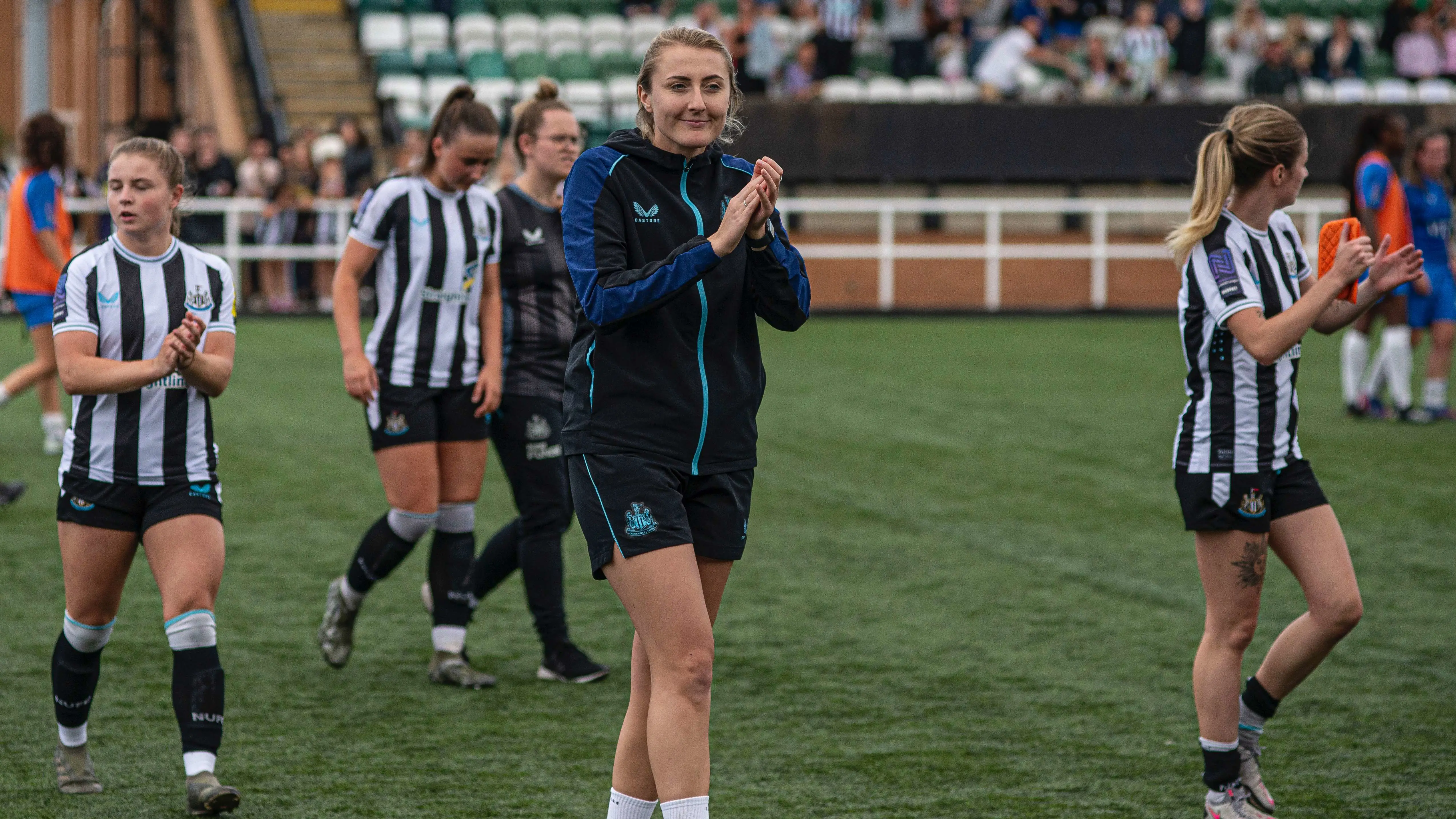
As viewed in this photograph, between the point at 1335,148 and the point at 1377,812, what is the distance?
16750mm

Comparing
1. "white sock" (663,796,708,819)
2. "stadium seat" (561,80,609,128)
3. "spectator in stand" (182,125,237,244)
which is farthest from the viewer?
"stadium seat" (561,80,609,128)

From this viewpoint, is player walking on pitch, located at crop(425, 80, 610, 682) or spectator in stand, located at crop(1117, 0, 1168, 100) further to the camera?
spectator in stand, located at crop(1117, 0, 1168, 100)

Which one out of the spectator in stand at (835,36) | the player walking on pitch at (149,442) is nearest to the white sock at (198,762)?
the player walking on pitch at (149,442)

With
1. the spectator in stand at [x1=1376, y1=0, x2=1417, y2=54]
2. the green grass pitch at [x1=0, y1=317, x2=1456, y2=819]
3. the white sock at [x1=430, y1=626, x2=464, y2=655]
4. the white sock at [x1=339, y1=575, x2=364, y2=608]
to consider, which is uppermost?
the spectator in stand at [x1=1376, y1=0, x2=1417, y2=54]

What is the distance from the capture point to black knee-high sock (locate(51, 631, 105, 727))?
4.04 m

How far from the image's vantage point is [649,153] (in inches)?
124

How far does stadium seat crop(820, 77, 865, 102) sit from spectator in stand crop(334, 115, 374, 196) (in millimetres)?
5406

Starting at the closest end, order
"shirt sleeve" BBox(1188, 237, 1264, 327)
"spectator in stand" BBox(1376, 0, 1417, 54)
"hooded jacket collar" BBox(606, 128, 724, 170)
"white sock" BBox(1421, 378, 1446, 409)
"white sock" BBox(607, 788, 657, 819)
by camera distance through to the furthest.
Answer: "hooded jacket collar" BBox(606, 128, 724, 170), "white sock" BBox(607, 788, 657, 819), "shirt sleeve" BBox(1188, 237, 1264, 327), "white sock" BBox(1421, 378, 1446, 409), "spectator in stand" BBox(1376, 0, 1417, 54)

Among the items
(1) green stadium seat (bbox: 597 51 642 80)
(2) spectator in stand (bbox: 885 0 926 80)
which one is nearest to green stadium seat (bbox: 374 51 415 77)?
(1) green stadium seat (bbox: 597 51 642 80)

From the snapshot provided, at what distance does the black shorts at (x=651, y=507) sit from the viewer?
3.10 meters

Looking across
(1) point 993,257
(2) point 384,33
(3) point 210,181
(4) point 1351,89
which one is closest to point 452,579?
(3) point 210,181

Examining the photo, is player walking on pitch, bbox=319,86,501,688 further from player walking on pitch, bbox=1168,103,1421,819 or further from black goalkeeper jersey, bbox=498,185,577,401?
player walking on pitch, bbox=1168,103,1421,819

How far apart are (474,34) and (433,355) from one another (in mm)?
17369

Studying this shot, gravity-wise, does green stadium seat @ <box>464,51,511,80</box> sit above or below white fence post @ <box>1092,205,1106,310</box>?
above
